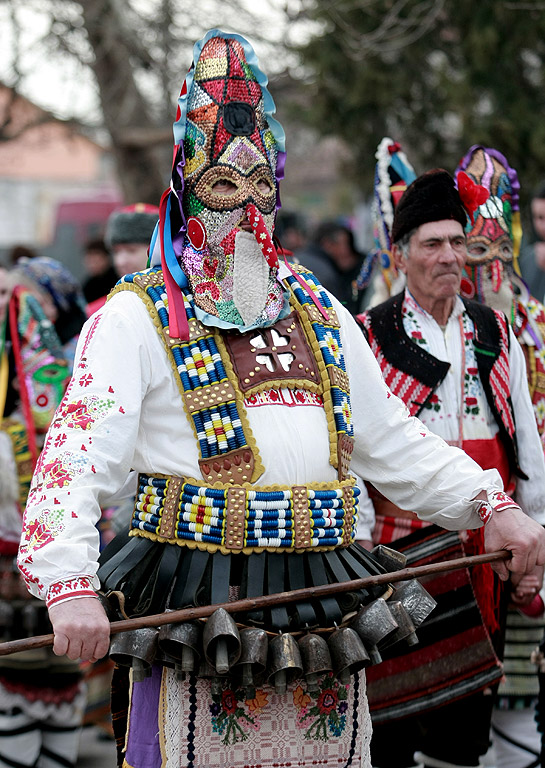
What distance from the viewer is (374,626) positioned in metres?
2.89

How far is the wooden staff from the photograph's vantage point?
8.38ft

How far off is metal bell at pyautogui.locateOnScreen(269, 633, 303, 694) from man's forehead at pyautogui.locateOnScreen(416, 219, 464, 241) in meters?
1.87

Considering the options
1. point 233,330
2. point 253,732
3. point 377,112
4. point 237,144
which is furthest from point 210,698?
point 377,112

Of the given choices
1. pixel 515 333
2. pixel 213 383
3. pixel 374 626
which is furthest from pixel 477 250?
pixel 374 626

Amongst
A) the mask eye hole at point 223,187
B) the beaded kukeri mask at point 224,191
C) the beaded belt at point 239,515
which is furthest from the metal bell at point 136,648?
the mask eye hole at point 223,187

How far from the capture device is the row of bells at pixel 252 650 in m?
2.73

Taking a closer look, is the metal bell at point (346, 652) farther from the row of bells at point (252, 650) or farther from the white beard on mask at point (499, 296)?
the white beard on mask at point (499, 296)

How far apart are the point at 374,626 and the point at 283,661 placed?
0.89ft

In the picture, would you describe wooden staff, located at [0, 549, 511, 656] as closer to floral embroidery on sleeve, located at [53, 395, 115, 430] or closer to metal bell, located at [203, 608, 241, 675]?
metal bell, located at [203, 608, 241, 675]

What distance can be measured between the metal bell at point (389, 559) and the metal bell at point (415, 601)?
17 centimetres

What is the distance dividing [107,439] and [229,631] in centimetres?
55

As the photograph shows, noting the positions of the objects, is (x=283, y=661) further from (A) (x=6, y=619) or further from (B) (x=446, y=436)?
(A) (x=6, y=619)

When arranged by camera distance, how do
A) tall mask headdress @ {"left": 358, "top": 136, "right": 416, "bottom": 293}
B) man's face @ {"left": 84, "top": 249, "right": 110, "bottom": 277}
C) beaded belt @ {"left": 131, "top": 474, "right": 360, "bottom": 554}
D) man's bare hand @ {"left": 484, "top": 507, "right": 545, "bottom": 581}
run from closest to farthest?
1. beaded belt @ {"left": 131, "top": 474, "right": 360, "bottom": 554}
2. man's bare hand @ {"left": 484, "top": 507, "right": 545, "bottom": 581}
3. tall mask headdress @ {"left": 358, "top": 136, "right": 416, "bottom": 293}
4. man's face @ {"left": 84, "top": 249, "right": 110, "bottom": 277}

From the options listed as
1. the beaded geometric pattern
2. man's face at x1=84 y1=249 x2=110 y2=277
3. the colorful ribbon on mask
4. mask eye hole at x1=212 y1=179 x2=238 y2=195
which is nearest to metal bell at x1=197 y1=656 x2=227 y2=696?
the beaded geometric pattern
